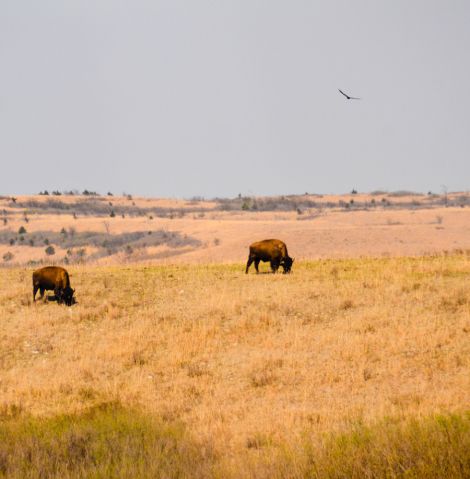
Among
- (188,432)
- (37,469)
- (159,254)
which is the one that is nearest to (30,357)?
(188,432)

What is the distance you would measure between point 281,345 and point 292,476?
7829 millimetres

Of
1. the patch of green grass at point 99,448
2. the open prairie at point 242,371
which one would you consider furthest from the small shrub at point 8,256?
the patch of green grass at point 99,448

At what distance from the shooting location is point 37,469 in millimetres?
7406

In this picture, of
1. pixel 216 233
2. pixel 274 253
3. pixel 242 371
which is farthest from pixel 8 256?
pixel 242 371

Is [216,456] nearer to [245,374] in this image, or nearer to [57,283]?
[245,374]

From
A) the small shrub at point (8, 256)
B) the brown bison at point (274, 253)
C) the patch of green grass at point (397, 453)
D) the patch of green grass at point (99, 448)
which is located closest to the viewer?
the patch of green grass at point (397, 453)

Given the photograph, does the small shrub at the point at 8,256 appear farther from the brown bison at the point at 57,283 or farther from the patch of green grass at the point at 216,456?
the patch of green grass at the point at 216,456

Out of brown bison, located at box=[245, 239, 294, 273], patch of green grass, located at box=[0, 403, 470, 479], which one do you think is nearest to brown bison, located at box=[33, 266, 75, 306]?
brown bison, located at box=[245, 239, 294, 273]

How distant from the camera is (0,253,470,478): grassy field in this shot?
7.20 metres

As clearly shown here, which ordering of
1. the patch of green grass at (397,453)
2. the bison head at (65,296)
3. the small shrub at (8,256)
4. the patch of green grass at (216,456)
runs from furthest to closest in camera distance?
the small shrub at (8,256) < the bison head at (65,296) < the patch of green grass at (216,456) < the patch of green grass at (397,453)

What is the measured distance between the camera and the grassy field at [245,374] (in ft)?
23.6

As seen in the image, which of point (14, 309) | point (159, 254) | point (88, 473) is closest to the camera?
point (88, 473)

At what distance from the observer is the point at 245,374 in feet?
40.9

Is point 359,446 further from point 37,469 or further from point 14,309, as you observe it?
point 14,309
